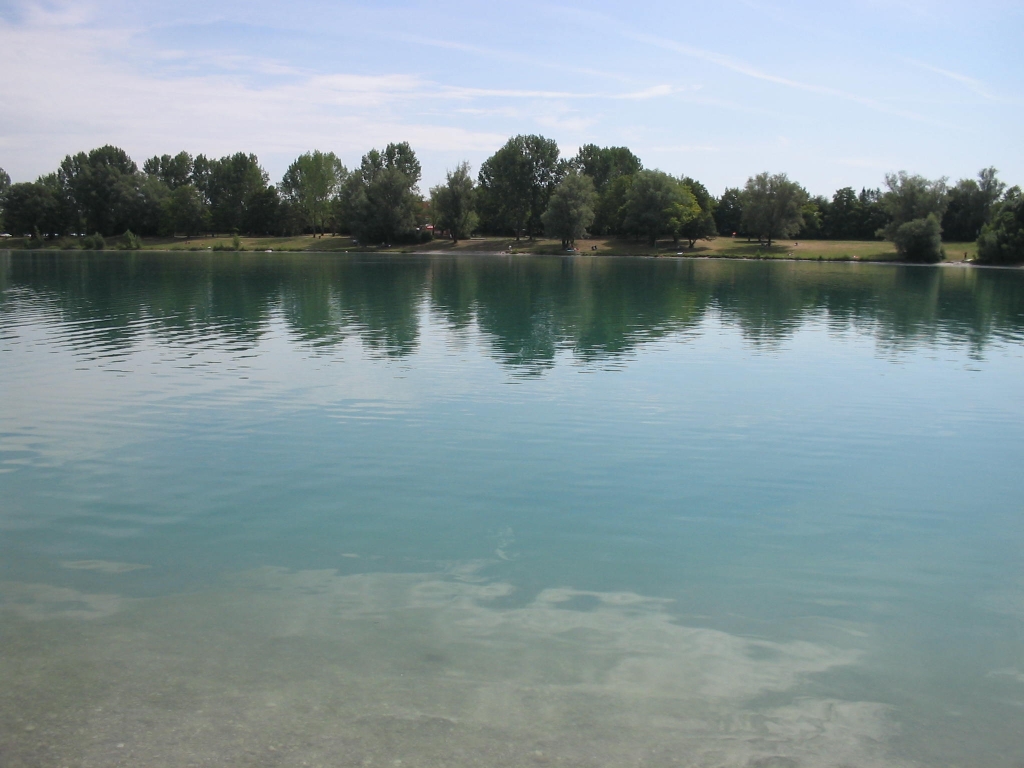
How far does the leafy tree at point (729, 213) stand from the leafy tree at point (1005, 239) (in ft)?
145

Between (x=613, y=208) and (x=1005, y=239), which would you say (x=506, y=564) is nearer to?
(x=1005, y=239)

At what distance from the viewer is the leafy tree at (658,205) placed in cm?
11519

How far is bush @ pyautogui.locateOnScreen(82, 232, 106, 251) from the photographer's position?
396ft

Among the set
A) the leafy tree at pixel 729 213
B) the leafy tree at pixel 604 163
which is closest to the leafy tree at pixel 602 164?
the leafy tree at pixel 604 163

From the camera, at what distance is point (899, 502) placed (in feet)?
38.6

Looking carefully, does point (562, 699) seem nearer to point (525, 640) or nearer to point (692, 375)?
point (525, 640)

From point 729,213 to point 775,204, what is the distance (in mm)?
20198

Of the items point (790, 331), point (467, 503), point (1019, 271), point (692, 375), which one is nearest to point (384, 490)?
point (467, 503)

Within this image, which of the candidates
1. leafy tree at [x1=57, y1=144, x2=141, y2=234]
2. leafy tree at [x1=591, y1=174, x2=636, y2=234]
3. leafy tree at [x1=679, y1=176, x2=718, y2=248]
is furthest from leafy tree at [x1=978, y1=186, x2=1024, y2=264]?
leafy tree at [x1=57, y1=144, x2=141, y2=234]

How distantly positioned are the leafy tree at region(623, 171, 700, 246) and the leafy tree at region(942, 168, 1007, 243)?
121ft

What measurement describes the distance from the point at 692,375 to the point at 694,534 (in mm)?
11669

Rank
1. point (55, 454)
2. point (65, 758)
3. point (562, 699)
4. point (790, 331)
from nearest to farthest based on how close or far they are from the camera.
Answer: point (65, 758), point (562, 699), point (55, 454), point (790, 331)

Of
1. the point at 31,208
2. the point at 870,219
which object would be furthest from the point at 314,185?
the point at 870,219

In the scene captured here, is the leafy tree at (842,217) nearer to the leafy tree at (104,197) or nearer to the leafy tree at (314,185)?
the leafy tree at (314,185)
